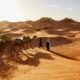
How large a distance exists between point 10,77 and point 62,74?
3.23 meters

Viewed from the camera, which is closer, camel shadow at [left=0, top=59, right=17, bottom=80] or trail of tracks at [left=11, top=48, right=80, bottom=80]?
trail of tracks at [left=11, top=48, right=80, bottom=80]

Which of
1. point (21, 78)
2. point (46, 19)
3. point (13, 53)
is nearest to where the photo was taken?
point (21, 78)

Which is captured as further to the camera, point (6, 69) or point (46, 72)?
point (6, 69)

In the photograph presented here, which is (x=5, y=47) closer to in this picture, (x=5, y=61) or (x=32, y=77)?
(x=5, y=61)

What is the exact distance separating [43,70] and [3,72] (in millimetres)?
2714

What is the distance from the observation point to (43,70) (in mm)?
18047

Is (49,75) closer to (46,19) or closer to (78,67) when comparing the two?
(78,67)

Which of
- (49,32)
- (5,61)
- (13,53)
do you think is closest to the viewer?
(5,61)

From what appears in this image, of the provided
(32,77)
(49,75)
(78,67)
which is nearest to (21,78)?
(32,77)

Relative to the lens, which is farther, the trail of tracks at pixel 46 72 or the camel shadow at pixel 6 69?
the camel shadow at pixel 6 69

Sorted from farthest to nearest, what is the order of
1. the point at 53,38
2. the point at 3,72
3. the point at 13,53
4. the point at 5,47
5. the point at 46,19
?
the point at 46,19 < the point at 53,38 < the point at 5,47 < the point at 13,53 < the point at 3,72

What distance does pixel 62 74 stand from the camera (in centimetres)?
1647

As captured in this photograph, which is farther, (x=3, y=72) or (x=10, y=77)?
(x=3, y=72)

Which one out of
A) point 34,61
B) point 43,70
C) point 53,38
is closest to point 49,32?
point 53,38
